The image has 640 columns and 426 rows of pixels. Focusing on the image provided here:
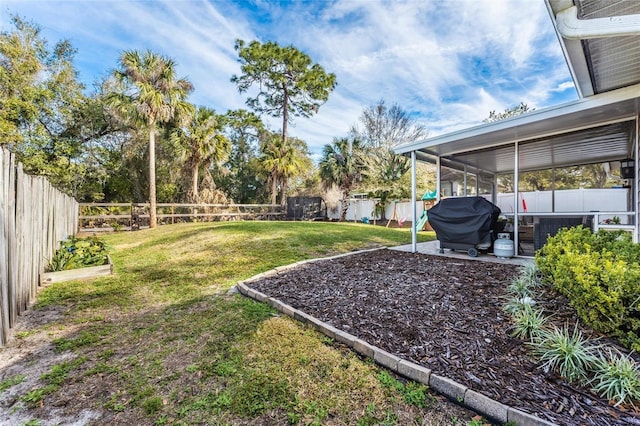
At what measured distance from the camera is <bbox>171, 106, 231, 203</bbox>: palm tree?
14.3m

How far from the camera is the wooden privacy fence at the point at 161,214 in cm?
1198

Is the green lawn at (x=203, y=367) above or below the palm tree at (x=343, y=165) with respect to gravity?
below

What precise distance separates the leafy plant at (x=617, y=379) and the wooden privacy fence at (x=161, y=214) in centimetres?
1465

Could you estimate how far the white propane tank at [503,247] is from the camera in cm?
518

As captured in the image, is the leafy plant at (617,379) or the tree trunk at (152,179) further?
the tree trunk at (152,179)

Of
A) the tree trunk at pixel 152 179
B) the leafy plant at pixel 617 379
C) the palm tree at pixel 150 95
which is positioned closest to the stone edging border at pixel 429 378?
the leafy plant at pixel 617 379

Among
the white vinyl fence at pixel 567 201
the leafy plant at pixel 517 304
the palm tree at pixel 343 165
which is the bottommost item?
the leafy plant at pixel 517 304

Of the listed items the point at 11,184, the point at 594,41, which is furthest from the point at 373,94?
the point at 11,184

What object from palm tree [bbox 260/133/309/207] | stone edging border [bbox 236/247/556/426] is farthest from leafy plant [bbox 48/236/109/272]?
palm tree [bbox 260/133/309/207]

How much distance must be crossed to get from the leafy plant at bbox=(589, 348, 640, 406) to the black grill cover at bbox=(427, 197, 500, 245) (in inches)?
141

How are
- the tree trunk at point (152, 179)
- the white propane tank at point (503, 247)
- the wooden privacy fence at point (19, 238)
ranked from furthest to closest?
the tree trunk at point (152, 179)
the white propane tank at point (503, 247)
the wooden privacy fence at point (19, 238)

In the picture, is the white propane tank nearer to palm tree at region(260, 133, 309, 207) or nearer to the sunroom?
the sunroom

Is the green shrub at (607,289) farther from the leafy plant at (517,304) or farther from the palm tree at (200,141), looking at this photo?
the palm tree at (200,141)

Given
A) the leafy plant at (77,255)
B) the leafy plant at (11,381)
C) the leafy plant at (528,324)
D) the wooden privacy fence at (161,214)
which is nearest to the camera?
the leafy plant at (11,381)
